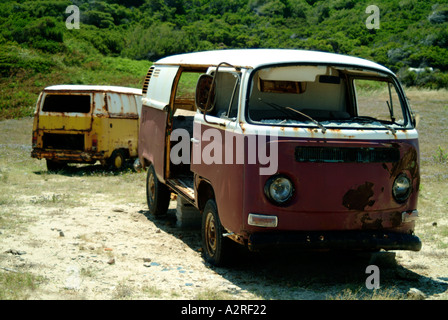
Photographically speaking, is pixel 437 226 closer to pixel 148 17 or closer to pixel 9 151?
pixel 9 151

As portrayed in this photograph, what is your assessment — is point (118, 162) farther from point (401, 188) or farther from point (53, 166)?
point (401, 188)

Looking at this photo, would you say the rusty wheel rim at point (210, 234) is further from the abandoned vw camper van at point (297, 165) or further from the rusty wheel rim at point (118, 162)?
the rusty wheel rim at point (118, 162)

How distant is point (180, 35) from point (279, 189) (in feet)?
223

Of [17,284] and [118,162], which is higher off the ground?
[17,284]

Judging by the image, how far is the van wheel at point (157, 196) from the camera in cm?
925

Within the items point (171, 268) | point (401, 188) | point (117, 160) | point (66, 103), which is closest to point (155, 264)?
point (171, 268)

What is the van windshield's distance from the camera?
247 inches

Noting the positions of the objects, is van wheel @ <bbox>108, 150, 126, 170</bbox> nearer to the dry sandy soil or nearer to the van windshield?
the dry sandy soil

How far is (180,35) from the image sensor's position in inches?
2817

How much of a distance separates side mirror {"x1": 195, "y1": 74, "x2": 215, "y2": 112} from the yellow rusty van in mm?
8019

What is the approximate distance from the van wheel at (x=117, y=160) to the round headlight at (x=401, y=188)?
394 inches

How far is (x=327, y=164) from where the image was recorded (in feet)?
18.3
